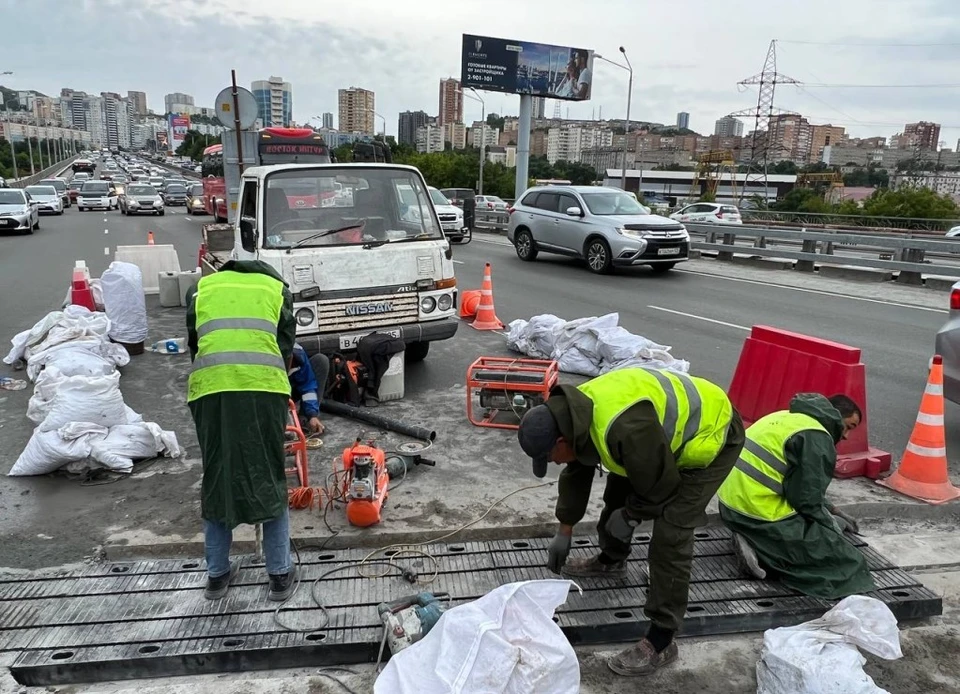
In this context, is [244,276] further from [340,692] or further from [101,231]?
[101,231]

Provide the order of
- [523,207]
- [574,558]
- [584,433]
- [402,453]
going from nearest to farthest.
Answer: [584,433], [574,558], [402,453], [523,207]

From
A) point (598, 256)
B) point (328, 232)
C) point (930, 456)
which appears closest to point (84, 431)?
point (328, 232)

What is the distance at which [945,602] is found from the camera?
3.59 metres

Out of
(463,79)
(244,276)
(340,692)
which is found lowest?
(340,692)

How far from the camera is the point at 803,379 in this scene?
5012 millimetres

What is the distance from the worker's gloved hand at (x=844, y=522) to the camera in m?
3.96

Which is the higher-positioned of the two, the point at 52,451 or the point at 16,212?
the point at 16,212

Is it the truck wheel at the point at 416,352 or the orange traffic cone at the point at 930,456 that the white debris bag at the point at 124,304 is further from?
the orange traffic cone at the point at 930,456

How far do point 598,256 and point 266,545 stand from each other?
507 inches

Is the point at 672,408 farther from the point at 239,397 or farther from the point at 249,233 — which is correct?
the point at 249,233

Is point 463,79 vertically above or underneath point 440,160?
above

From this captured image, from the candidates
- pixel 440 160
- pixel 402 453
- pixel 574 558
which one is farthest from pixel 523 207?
pixel 440 160

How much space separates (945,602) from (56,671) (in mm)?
4170

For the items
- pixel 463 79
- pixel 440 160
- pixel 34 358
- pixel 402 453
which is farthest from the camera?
pixel 440 160
